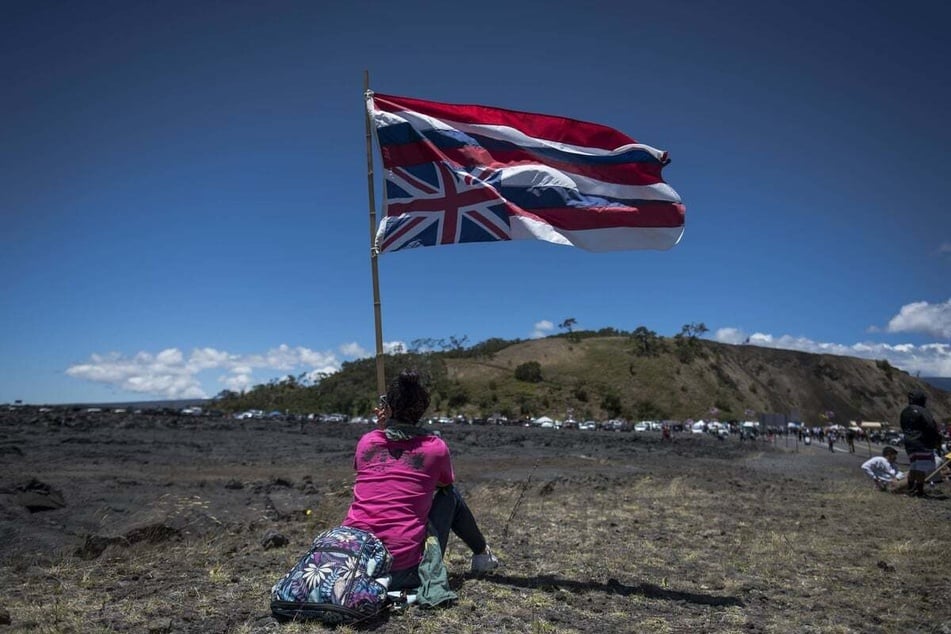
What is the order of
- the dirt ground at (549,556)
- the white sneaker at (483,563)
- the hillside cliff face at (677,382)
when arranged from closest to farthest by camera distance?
the dirt ground at (549,556), the white sneaker at (483,563), the hillside cliff face at (677,382)

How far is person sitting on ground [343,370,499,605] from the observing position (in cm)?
431

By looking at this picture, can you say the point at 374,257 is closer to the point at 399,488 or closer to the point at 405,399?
the point at 405,399

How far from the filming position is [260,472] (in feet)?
56.2

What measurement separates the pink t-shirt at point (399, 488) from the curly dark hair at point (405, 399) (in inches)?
6.8

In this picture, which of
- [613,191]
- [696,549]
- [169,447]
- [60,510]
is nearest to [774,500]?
[696,549]

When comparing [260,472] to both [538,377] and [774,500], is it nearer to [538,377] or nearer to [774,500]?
[774,500]

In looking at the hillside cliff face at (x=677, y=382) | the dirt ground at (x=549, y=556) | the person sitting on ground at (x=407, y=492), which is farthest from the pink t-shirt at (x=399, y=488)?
the hillside cliff face at (x=677, y=382)

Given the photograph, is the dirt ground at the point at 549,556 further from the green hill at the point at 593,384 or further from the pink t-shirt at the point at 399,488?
the green hill at the point at 593,384

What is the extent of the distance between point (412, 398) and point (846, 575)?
4163 mm

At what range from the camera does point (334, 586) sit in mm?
3861

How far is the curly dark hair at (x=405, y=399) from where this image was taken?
15.4ft

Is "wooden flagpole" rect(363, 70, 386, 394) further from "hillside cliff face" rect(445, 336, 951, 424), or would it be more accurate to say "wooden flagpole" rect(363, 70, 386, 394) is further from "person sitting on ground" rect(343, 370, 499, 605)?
"hillside cliff face" rect(445, 336, 951, 424)

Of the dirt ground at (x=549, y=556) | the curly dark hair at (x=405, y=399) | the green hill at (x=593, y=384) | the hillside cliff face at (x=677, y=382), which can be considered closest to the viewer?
the dirt ground at (x=549, y=556)

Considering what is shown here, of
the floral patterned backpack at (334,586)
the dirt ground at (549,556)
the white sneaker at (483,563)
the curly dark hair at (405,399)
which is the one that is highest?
the curly dark hair at (405,399)
